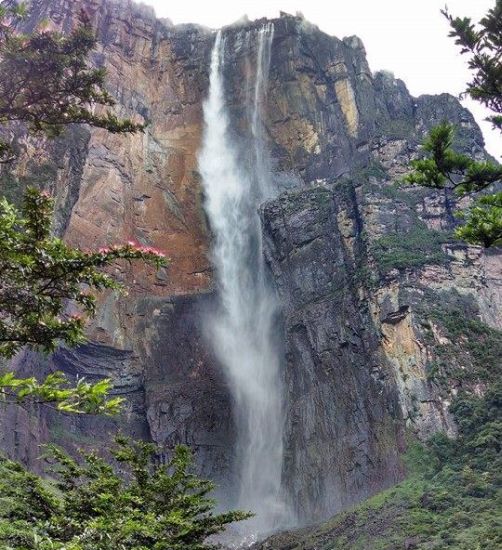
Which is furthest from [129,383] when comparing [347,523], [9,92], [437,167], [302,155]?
[437,167]

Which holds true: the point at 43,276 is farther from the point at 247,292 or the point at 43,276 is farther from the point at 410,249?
the point at 247,292

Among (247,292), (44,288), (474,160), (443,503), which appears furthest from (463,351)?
(44,288)

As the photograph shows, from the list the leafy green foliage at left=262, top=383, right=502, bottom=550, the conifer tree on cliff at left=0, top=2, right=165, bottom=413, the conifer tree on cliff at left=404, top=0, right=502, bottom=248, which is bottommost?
the leafy green foliage at left=262, top=383, right=502, bottom=550

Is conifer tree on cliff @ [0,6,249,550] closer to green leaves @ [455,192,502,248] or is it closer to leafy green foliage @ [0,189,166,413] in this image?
leafy green foliage @ [0,189,166,413]

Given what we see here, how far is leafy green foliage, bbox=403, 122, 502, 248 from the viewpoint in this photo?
293 inches

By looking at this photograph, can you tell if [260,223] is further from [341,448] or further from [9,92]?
[9,92]

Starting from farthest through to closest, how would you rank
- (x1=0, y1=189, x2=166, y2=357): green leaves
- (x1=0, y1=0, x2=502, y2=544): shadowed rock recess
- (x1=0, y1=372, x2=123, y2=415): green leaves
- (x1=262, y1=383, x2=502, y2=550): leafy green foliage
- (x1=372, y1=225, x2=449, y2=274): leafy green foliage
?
(x1=372, y1=225, x2=449, y2=274): leafy green foliage < (x1=0, y1=0, x2=502, y2=544): shadowed rock recess < (x1=262, y1=383, x2=502, y2=550): leafy green foliage < (x1=0, y1=189, x2=166, y2=357): green leaves < (x1=0, y1=372, x2=123, y2=415): green leaves

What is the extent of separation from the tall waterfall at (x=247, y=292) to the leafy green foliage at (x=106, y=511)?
66.3 ft

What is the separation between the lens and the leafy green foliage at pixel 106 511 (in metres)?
6.52

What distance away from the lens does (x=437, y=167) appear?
26.1 feet

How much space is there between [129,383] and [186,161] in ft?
58.8

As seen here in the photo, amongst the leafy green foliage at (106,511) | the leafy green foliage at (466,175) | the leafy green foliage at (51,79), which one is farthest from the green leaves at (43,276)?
the leafy green foliage at (466,175)

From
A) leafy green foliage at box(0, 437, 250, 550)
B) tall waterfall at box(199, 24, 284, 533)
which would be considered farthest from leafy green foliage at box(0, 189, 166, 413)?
tall waterfall at box(199, 24, 284, 533)

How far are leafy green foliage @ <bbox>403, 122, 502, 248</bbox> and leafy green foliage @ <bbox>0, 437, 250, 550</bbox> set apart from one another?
227 inches
